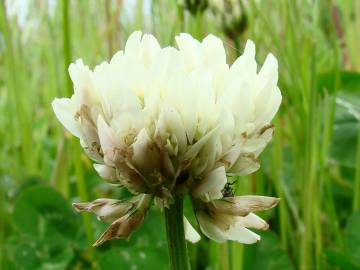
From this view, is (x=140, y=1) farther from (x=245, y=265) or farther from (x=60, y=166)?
(x=245, y=265)

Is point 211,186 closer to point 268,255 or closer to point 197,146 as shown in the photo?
point 197,146

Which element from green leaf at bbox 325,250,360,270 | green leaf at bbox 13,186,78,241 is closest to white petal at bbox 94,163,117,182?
green leaf at bbox 325,250,360,270

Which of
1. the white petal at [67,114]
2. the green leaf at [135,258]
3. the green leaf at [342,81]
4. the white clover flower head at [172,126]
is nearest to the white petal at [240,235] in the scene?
the white clover flower head at [172,126]

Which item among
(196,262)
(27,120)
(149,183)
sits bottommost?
(196,262)

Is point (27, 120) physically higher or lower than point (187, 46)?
lower

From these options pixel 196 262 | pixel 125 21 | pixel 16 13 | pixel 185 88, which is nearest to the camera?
pixel 185 88

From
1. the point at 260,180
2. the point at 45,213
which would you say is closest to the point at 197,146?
the point at 260,180

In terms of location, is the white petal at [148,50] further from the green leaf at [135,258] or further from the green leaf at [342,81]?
the green leaf at [342,81]

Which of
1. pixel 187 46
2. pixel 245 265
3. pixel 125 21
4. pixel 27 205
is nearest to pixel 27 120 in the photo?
pixel 27 205
